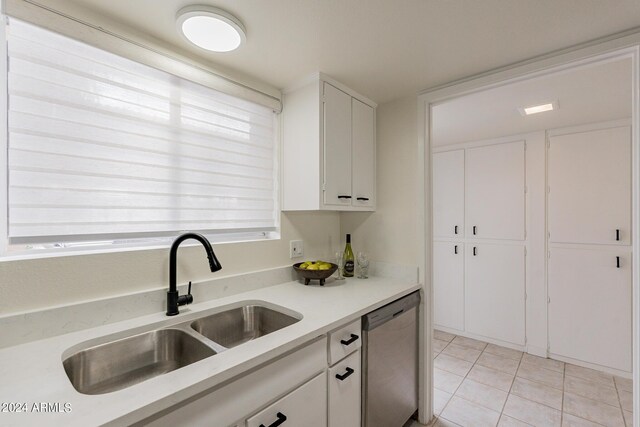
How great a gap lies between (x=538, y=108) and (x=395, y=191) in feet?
4.42

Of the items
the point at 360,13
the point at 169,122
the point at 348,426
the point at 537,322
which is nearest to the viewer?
the point at 360,13

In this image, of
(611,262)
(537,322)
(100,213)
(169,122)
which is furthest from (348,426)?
(611,262)

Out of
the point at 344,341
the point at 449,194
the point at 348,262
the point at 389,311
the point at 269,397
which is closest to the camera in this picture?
the point at 269,397

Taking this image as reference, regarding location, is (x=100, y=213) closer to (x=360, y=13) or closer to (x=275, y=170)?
(x=275, y=170)

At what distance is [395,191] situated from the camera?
6.95 feet

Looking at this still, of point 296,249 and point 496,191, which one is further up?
point 496,191

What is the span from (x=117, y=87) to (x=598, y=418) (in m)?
3.46

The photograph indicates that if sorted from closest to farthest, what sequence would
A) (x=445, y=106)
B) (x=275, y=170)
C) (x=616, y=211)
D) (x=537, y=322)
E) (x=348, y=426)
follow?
1. (x=348, y=426)
2. (x=275, y=170)
3. (x=445, y=106)
4. (x=616, y=211)
5. (x=537, y=322)

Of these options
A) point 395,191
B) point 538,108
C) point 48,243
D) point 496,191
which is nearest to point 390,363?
point 395,191

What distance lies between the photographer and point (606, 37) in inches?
55.0

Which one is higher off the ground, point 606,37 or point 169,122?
point 606,37

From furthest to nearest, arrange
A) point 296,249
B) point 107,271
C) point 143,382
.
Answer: point 296,249, point 107,271, point 143,382

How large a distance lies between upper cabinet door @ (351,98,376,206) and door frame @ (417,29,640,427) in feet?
1.08

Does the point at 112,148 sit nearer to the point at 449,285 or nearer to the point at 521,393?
the point at 521,393
